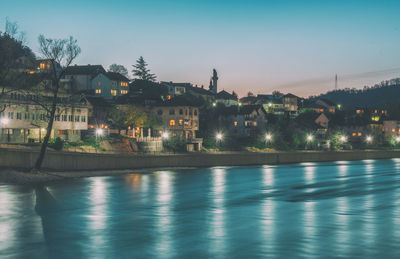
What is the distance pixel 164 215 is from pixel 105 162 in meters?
24.6

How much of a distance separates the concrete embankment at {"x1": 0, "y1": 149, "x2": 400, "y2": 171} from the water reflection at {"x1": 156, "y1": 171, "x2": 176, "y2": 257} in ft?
16.6

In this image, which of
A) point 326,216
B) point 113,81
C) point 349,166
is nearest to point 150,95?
point 113,81

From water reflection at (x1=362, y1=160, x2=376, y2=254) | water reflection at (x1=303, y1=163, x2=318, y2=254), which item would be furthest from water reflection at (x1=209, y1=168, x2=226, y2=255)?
water reflection at (x1=362, y1=160, x2=376, y2=254)

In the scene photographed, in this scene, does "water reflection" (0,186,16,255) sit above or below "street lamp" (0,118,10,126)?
below

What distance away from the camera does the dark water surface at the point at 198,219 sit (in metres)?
23.2

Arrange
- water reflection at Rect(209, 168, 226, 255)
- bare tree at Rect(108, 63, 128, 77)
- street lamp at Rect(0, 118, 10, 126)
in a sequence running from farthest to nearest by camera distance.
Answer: bare tree at Rect(108, 63, 128, 77), street lamp at Rect(0, 118, 10, 126), water reflection at Rect(209, 168, 226, 255)

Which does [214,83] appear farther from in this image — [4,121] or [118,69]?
[4,121]

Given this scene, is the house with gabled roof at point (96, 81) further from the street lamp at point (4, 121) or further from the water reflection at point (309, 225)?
the water reflection at point (309, 225)

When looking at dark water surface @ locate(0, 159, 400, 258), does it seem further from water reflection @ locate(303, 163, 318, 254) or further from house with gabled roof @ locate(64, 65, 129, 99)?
house with gabled roof @ locate(64, 65, 129, 99)

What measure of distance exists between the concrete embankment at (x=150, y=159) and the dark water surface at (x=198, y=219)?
3.03m

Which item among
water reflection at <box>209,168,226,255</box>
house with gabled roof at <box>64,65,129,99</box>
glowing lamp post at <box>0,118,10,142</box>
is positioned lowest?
water reflection at <box>209,168,226,255</box>

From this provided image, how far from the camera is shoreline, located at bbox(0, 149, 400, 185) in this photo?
153 feet

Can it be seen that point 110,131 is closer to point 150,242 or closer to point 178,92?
point 178,92

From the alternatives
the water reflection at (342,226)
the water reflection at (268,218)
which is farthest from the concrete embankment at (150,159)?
the water reflection at (342,226)
